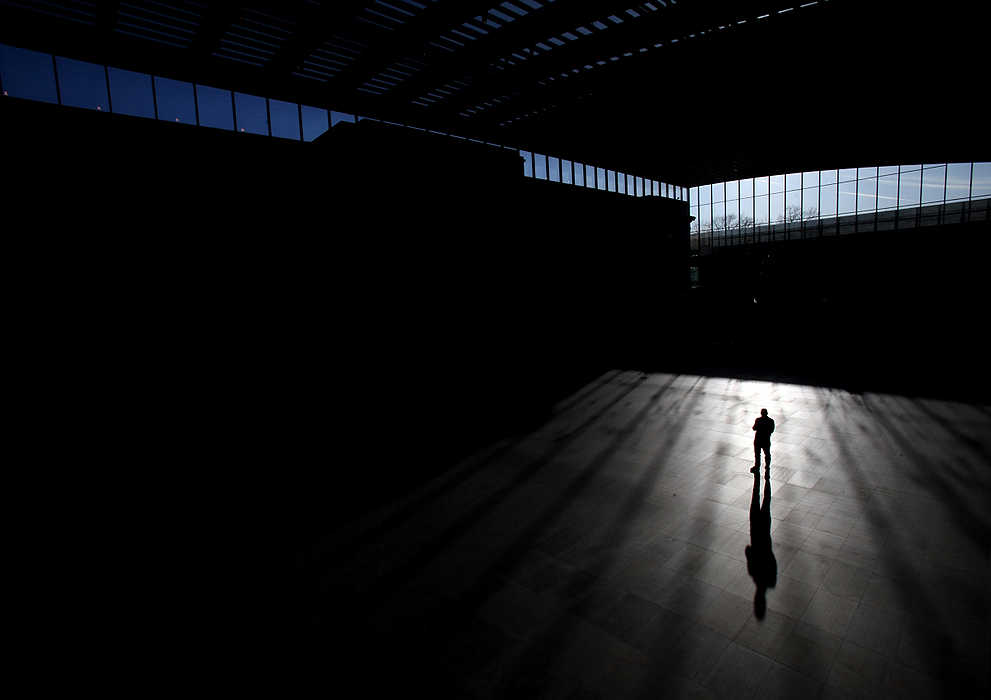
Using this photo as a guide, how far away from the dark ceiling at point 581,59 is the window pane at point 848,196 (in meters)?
6.65

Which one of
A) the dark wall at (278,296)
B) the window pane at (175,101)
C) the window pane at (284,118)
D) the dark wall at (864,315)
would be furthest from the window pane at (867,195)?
the window pane at (175,101)

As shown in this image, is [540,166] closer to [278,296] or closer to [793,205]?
[278,296]

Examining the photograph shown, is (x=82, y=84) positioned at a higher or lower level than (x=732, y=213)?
higher

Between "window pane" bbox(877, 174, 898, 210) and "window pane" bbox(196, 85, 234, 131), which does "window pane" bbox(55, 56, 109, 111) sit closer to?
"window pane" bbox(196, 85, 234, 131)

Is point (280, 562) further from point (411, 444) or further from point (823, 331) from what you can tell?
point (823, 331)

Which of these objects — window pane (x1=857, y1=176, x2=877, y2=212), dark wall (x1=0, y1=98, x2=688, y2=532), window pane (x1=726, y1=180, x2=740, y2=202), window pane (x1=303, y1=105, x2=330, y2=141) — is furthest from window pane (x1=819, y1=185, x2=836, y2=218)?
window pane (x1=303, y1=105, x2=330, y2=141)

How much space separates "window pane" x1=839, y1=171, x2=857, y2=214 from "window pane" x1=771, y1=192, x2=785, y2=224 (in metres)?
3.44

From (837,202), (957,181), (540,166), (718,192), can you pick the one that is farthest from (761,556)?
(718,192)

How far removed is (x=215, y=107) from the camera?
1457 cm

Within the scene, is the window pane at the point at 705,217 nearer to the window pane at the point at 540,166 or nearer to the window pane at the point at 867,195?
the window pane at the point at 867,195

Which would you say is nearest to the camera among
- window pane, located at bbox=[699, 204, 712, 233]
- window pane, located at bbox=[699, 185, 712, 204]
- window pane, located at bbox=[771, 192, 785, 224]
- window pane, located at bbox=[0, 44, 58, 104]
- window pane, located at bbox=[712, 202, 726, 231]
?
window pane, located at bbox=[0, 44, 58, 104]

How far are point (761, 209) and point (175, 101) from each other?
36.8 metres

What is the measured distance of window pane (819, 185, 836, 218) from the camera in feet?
100

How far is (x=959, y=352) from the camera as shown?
1781 centimetres
